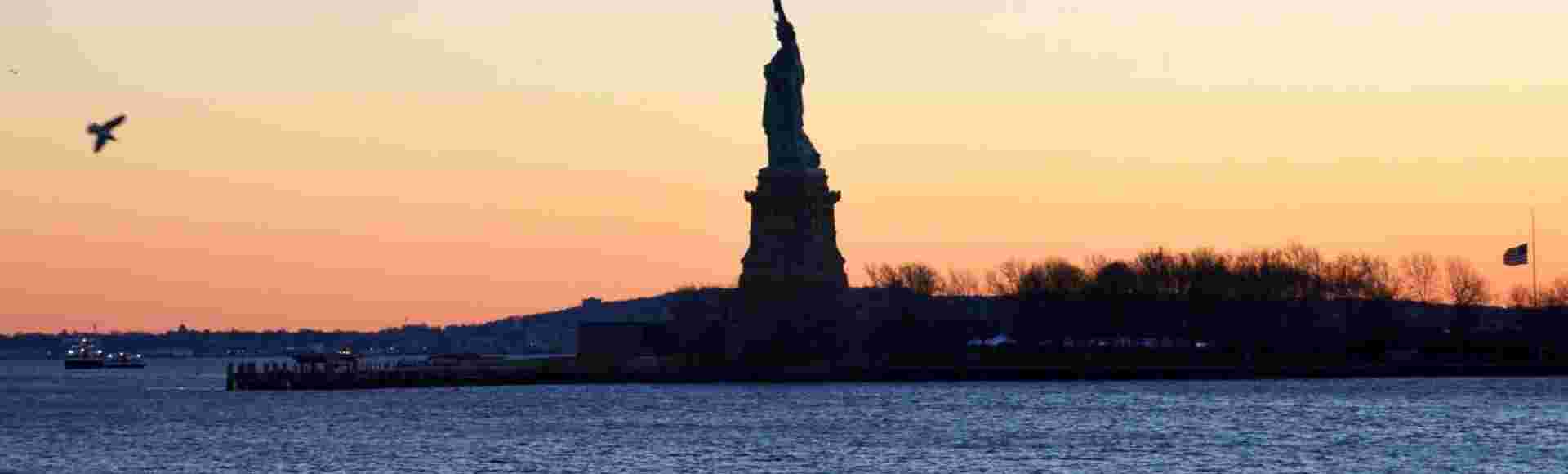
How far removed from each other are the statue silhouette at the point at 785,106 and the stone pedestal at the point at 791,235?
1.45m

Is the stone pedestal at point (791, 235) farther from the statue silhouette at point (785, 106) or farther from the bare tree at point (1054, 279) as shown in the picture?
the bare tree at point (1054, 279)

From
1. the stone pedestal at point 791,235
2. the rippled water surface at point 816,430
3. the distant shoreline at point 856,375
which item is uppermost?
the stone pedestal at point 791,235

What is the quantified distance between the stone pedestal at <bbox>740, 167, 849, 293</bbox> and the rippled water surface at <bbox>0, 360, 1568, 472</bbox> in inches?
177

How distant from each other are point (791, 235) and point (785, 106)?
639 centimetres

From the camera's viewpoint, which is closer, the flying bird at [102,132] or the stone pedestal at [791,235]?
the flying bird at [102,132]

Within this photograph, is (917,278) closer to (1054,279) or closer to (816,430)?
(1054,279)

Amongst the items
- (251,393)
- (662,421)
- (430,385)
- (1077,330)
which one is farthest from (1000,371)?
(662,421)

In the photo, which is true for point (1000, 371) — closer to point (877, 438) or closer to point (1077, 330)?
point (1077, 330)

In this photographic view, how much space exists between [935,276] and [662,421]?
73239 millimetres

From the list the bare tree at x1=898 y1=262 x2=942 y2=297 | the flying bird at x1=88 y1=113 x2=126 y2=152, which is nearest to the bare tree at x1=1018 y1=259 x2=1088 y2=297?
the bare tree at x1=898 y1=262 x2=942 y2=297

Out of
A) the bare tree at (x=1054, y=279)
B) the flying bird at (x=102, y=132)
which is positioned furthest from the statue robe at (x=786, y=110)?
the flying bird at (x=102, y=132)

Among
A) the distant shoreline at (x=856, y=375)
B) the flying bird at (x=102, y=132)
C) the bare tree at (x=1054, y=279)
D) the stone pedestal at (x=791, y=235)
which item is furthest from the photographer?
the bare tree at (x=1054, y=279)

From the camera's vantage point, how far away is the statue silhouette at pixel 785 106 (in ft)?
375

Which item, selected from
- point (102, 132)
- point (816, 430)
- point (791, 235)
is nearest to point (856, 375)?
point (791, 235)
